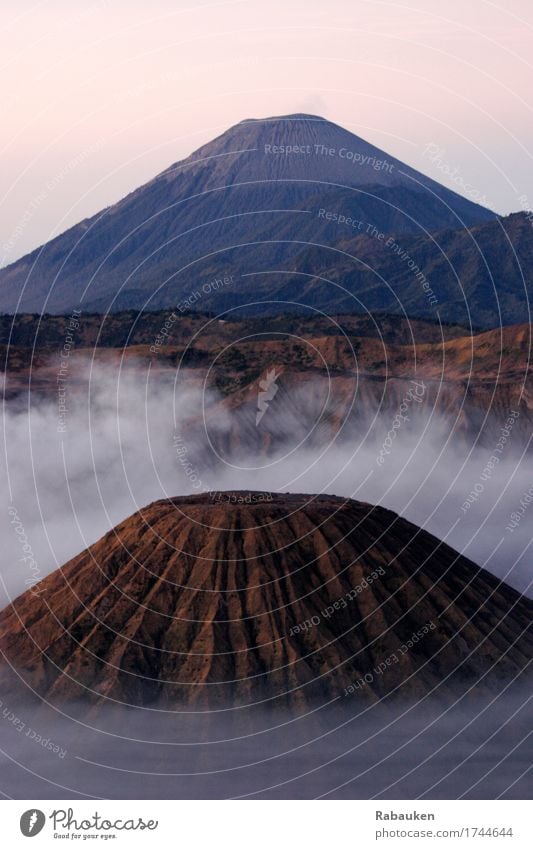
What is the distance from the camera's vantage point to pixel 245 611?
153500 millimetres

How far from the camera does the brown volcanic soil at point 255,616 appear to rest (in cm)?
15112

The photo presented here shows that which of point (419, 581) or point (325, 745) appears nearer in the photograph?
point (325, 745)

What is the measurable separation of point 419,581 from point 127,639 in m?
23.4

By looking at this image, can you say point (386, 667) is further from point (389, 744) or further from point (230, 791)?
point (230, 791)

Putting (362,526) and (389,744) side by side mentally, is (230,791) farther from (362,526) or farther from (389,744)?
(362,526)

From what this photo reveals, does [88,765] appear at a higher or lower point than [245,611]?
lower

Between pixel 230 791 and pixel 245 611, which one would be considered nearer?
pixel 230 791

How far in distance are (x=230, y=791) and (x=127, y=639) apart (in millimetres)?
17324

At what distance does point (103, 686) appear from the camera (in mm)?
151875

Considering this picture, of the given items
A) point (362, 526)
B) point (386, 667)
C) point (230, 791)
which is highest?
point (362, 526)

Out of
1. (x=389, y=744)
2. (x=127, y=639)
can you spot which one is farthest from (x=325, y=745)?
(x=127, y=639)

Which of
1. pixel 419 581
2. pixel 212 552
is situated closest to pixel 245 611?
pixel 212 552

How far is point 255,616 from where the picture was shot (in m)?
153

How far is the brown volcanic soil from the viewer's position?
496 ft
